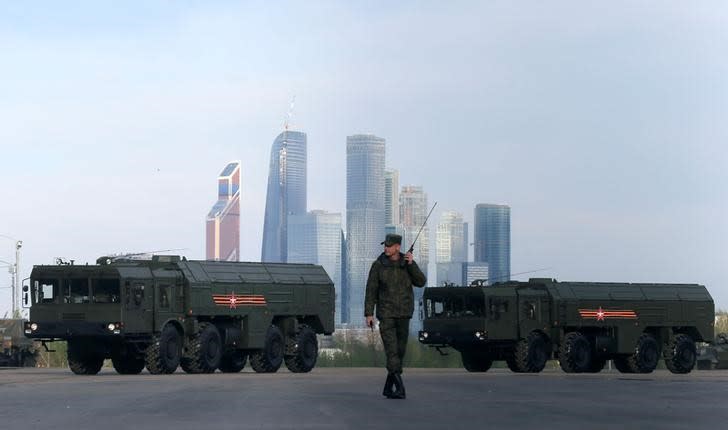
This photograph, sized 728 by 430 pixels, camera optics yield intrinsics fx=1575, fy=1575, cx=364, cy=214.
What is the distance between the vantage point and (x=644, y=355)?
43.5 meters

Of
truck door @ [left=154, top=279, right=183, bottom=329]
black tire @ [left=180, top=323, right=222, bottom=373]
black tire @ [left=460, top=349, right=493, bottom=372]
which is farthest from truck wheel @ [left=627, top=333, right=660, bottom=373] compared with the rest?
truck door @ [left=154, top=279, right=183, bottom=329]

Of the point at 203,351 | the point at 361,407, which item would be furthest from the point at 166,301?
the point at 361,407

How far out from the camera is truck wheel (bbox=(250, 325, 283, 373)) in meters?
38.7

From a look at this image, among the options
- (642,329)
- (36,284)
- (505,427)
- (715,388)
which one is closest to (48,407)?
(505,427)

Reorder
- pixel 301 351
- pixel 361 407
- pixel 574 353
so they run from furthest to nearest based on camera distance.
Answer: pixel 574 353 → pixel 301 351 → pixel 361 407

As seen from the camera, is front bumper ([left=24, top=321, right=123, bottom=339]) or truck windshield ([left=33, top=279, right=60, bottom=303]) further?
truck windshield ([left=33, top=279, right=60, bottom=303])

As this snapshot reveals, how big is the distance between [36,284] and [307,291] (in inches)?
305

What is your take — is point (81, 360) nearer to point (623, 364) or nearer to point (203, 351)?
point (203, 351)

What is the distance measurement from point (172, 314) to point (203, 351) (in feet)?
3.67

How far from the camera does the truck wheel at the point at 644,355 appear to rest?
43.4 meters

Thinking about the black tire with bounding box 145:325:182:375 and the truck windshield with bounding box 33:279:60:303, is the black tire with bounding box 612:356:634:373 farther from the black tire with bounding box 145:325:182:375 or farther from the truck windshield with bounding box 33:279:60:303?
the truck windshield with bounding box 33:279:60:303

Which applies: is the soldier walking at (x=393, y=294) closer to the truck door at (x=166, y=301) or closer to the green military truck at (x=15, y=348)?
the truck door at (x=166, y=301)

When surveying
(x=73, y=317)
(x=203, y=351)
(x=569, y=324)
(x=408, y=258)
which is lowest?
(x=203, y=351)

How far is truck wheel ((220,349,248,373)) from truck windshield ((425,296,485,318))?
5453mm
